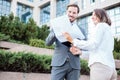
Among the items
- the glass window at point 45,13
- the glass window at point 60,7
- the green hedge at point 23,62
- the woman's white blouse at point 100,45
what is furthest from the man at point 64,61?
the glass window at point 45,13

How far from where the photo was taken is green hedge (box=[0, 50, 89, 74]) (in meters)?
7.16

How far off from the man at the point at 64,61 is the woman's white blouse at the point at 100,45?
1.51 feet

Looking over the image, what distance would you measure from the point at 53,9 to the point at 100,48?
39281mm

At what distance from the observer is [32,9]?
4641 cm

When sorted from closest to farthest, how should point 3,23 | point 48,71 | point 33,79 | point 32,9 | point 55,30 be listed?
point 55,30 → point 33,79 → point 48,71 → point 3,23 → point 32,9

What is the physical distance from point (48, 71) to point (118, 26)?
23.9 m

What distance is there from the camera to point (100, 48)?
328cm

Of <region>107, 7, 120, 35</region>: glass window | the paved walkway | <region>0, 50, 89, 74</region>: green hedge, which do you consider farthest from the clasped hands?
<region>107, 7, 120, 35</region>: glass window

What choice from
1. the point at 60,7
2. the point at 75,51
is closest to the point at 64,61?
the point at 75,51

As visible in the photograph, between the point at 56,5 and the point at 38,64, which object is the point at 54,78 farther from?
the point at 56,5

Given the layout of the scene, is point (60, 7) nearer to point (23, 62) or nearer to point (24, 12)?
point (24, 12)

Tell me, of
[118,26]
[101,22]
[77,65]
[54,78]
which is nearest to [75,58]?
[77,65]

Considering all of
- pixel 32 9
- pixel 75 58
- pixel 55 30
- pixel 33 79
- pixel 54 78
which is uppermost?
pixel 32 9

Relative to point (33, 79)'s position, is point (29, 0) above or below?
above
